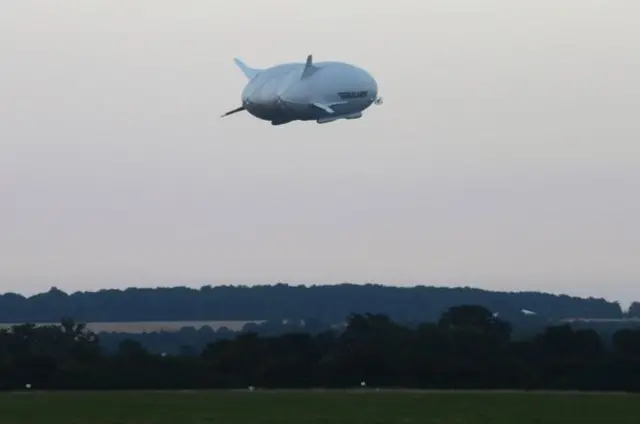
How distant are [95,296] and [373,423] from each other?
290 ft

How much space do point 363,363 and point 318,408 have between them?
1870cm

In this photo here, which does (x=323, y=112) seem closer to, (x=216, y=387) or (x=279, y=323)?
(x=216, y=387)

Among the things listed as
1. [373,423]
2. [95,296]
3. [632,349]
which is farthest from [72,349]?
[95,296]

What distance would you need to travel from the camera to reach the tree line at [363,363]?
61.2 m

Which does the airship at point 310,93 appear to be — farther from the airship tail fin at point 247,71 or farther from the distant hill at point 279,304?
the distant hill at point 279,304

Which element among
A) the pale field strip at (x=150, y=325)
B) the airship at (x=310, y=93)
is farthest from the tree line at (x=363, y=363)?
the pale field strip at (x=150, y=325)

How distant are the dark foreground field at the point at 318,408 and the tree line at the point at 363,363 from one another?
9365 mm

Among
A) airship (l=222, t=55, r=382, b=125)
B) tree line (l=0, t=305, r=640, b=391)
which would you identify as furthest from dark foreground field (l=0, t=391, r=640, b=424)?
airship (l=222, t=55, r=382, b=125)

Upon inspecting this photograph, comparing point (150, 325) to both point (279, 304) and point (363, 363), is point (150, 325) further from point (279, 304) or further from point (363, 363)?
point (363, 363)

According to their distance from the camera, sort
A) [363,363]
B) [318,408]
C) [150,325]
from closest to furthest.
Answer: [318,408], [363,363], [150,325]

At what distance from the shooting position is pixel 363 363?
63.3 meters

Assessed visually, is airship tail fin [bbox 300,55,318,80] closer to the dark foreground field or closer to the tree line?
the tree line

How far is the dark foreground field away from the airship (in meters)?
15.1

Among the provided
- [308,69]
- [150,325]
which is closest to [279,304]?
[150,325]
